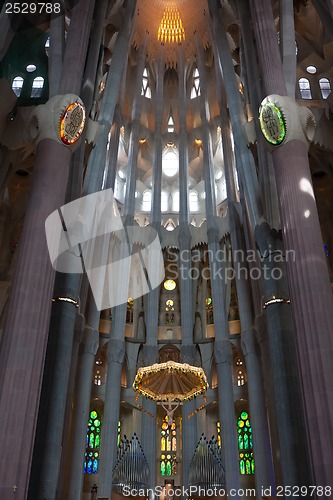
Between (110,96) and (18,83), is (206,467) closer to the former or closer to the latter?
(110,96)

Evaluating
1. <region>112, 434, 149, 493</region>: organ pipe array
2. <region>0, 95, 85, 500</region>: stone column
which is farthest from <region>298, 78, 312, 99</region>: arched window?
<region>112, 434, 149, 493</region>: organ pipe array

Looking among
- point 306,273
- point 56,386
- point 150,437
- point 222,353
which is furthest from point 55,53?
point 150,437

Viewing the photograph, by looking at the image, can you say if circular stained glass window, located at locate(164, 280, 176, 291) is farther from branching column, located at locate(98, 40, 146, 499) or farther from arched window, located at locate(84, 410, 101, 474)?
arched window, located at locate(84, 410, 101, 474)

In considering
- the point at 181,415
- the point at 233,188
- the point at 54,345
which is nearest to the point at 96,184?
the point at 54,345

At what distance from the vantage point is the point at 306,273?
12320 mm

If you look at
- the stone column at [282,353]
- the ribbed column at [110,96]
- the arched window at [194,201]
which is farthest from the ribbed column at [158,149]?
the stone column at [282,353]

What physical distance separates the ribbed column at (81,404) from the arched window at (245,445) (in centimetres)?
910

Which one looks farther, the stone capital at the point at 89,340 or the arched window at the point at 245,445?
the arched window at the point at 245,445

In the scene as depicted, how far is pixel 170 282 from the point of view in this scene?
30.2 m

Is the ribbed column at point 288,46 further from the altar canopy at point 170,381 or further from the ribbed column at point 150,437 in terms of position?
the ribbed column at point 150,437

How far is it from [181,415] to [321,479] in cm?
1694

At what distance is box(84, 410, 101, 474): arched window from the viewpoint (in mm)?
24984

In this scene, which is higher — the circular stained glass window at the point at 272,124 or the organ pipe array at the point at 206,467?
the circular stained glass window at the point at 272,124

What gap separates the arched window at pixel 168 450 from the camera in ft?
83.8
